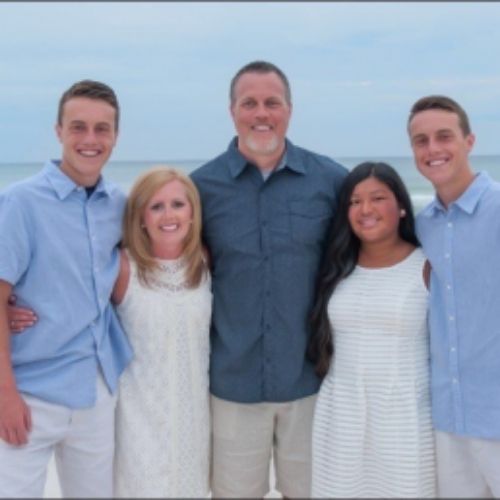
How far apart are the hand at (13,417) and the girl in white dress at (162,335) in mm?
521

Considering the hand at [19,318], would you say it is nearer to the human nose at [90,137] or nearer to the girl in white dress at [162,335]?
the girl in white dress at [162,335]

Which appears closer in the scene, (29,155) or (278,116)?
(278,116)

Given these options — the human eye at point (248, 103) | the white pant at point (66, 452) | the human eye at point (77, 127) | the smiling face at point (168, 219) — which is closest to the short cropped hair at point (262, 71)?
the human eye at point (248, 103)

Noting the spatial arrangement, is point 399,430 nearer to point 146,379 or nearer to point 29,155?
point 146,379

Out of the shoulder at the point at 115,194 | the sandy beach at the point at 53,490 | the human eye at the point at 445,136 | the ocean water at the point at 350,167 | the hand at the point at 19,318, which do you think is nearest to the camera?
the hand at the point at 19,318

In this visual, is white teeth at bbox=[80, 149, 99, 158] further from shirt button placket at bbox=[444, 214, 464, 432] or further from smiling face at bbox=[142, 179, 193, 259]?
shirt button placket at bbox=[444, 214, 464, 432]

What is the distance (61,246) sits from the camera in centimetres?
314

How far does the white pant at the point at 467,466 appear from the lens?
321 centimetres

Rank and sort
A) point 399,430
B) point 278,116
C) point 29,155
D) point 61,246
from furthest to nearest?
point 29,155
point 278,116
point 399,430
point 61,246

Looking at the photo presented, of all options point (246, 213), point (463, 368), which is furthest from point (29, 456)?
point (463, 368)

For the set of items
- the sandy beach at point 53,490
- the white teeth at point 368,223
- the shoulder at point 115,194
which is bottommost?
the sandy beach at point 53,490

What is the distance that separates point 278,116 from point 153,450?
72.8 inches

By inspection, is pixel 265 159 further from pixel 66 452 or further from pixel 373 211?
pixel 66 452

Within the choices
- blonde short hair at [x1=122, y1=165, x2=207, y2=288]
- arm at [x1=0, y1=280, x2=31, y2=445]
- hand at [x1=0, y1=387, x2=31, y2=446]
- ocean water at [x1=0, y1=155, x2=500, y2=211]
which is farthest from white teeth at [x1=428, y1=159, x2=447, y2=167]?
ocean water at [x1=0, y1=155, x2=500, y2=211]
